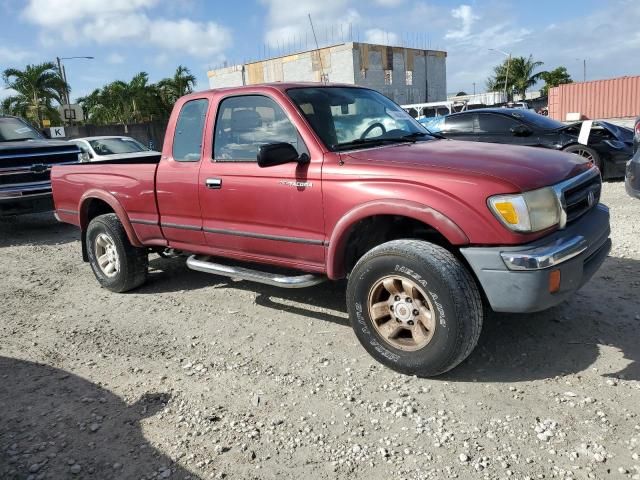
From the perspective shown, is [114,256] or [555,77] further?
[555,77]

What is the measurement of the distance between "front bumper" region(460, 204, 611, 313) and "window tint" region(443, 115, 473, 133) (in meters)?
7.49

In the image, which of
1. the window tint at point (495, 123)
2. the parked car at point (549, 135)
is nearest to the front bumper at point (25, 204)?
the parked car at point (549, 135)

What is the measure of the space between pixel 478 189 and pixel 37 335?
3837 millimetres

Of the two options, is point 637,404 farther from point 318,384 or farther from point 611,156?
point 611,156

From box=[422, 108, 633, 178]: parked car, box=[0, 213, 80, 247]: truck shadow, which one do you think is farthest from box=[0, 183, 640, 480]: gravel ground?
box=[422, 108, 633, 178]: parked car

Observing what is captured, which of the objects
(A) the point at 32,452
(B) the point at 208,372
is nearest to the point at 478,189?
(B) the point at 208,372

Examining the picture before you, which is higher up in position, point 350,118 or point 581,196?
point 350,118

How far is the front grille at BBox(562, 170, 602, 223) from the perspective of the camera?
11.4ft

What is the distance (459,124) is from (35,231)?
804 cm

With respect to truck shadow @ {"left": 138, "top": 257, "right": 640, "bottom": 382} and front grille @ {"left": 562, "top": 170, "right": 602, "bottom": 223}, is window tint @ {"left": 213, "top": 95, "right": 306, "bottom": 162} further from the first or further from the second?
front grille @ {"left": 562, "top": 170, "right": 602, "bottom": 223}

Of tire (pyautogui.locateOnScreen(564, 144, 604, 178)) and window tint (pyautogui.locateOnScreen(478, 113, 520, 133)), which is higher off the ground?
window tint (pyautogui.locateOnScreen(478, 113, 520, 133))

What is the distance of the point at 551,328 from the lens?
13.6 ft

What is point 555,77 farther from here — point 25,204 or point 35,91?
point 25,204

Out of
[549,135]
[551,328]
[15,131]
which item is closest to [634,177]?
[551,328]
